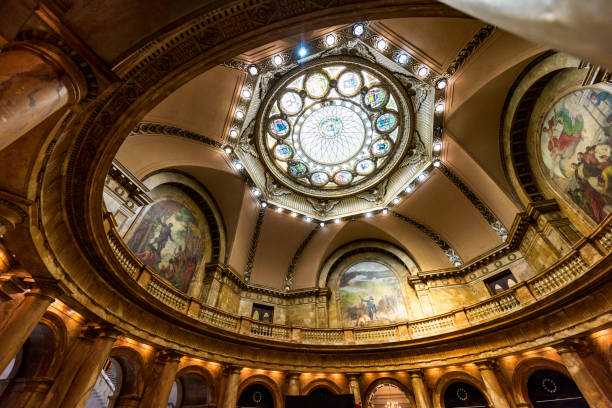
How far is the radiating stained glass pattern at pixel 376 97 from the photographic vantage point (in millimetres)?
13727

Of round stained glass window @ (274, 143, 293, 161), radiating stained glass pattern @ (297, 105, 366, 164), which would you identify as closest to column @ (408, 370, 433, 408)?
radiating stained glass pattern @ (297, 105, 366, 164)

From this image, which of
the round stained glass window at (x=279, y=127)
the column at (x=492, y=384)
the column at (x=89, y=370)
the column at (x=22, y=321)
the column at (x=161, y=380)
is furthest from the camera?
the round stained glass window at (x=279, y=127)

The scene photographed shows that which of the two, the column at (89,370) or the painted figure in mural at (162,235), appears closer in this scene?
the column at (89,370)

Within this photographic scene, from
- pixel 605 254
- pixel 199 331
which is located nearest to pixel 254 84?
pixel 199 331

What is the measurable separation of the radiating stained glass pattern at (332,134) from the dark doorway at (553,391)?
12.1 m

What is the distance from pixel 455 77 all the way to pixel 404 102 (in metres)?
3.30

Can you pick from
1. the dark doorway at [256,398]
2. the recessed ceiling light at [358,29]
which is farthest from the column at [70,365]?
the recessed ceiling light at [358,29]

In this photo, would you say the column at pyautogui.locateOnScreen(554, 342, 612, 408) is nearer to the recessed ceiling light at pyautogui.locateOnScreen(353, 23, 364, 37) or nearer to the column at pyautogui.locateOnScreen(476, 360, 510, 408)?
the column at pyautogui.locateOnScreen(476, 360, 510, 408)

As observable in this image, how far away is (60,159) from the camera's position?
493 cm

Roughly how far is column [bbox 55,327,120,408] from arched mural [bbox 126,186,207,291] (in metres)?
2.91

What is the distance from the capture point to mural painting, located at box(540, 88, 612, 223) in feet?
25.5

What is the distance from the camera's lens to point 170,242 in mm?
10875

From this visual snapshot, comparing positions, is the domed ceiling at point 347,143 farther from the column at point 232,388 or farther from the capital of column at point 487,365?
the capital of column at point 487,365

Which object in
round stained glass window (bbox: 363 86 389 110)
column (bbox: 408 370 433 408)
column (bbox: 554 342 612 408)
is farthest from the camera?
round stained glass window (bbox: 363 86 389 110)
